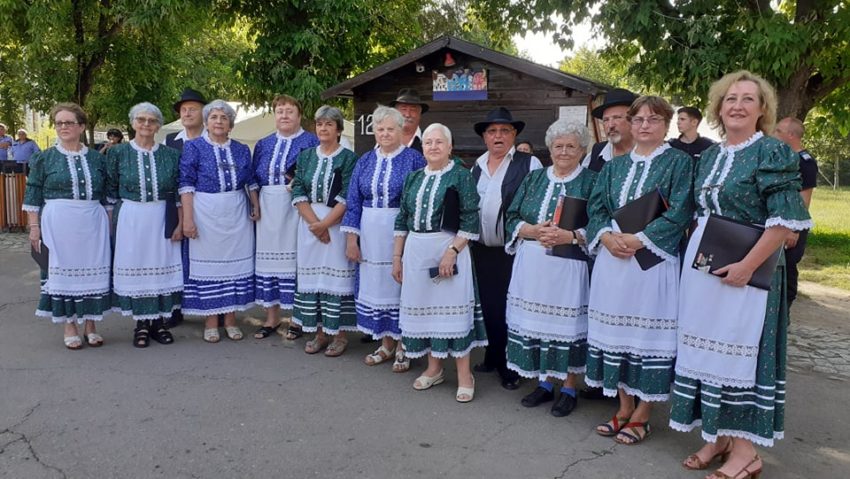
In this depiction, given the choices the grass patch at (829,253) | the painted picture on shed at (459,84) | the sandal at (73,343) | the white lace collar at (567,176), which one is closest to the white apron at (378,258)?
the white lace collar at (567,176)

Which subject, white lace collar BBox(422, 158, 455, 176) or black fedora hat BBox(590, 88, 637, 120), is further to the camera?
white lace collar BBox(422, 158, 455, 176)

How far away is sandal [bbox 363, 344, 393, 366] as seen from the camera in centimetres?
523

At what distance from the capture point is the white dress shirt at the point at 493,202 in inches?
183

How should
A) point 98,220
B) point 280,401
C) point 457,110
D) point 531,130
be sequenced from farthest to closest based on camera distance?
point 457,110
point 531,130
point 98,220
point 280,401

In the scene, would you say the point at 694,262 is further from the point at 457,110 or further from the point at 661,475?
the point at 457,110

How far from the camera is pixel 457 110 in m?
8.20

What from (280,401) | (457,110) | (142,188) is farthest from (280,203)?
(457,110)

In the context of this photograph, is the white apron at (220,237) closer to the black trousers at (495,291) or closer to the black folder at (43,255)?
the black folder at (43,255)

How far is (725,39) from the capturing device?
7125 millimetres

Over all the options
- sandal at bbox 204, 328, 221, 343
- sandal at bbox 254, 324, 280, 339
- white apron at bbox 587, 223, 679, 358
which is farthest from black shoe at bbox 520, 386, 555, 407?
sandal at bbox 204, 328, 221, 343

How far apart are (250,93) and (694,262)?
28.3 feet

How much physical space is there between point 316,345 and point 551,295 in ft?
7.41

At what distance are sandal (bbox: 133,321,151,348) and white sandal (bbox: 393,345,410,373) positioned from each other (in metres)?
2.18

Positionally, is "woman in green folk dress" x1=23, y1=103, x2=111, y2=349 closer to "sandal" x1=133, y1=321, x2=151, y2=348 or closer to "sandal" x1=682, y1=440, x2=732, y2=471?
"sandal" x1=133, y1=321, x2=151, y2=348
